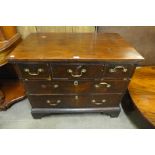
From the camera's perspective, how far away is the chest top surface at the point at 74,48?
0.97m

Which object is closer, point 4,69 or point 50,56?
point 50,56

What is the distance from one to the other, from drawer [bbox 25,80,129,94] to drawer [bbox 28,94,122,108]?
0.22 feet

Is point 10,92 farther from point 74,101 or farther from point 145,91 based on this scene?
point 145,91

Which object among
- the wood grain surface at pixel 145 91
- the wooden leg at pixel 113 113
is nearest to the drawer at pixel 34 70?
the wooden leg at pixel 113 113

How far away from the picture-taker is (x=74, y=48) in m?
1.10

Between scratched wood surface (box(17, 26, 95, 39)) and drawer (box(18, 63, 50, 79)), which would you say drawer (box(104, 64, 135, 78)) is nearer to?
drawer (box(18, 63, 50, 79))

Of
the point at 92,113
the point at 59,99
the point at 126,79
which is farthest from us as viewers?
the point at 92,113

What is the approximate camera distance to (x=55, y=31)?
4.91 feet

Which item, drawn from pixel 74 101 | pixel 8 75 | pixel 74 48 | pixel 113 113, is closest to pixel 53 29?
pixel 74 48

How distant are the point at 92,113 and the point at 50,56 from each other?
0.86 metres

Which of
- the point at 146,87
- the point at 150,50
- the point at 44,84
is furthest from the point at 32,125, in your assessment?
the point at 150,50

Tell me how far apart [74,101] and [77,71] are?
1.24ft

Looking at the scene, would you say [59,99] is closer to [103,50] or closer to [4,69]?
[103,50]

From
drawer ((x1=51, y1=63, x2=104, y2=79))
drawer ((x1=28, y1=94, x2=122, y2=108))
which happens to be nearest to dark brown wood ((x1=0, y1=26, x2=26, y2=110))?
drawer ((x1=28, y1=94, x2=122, y2=108))
